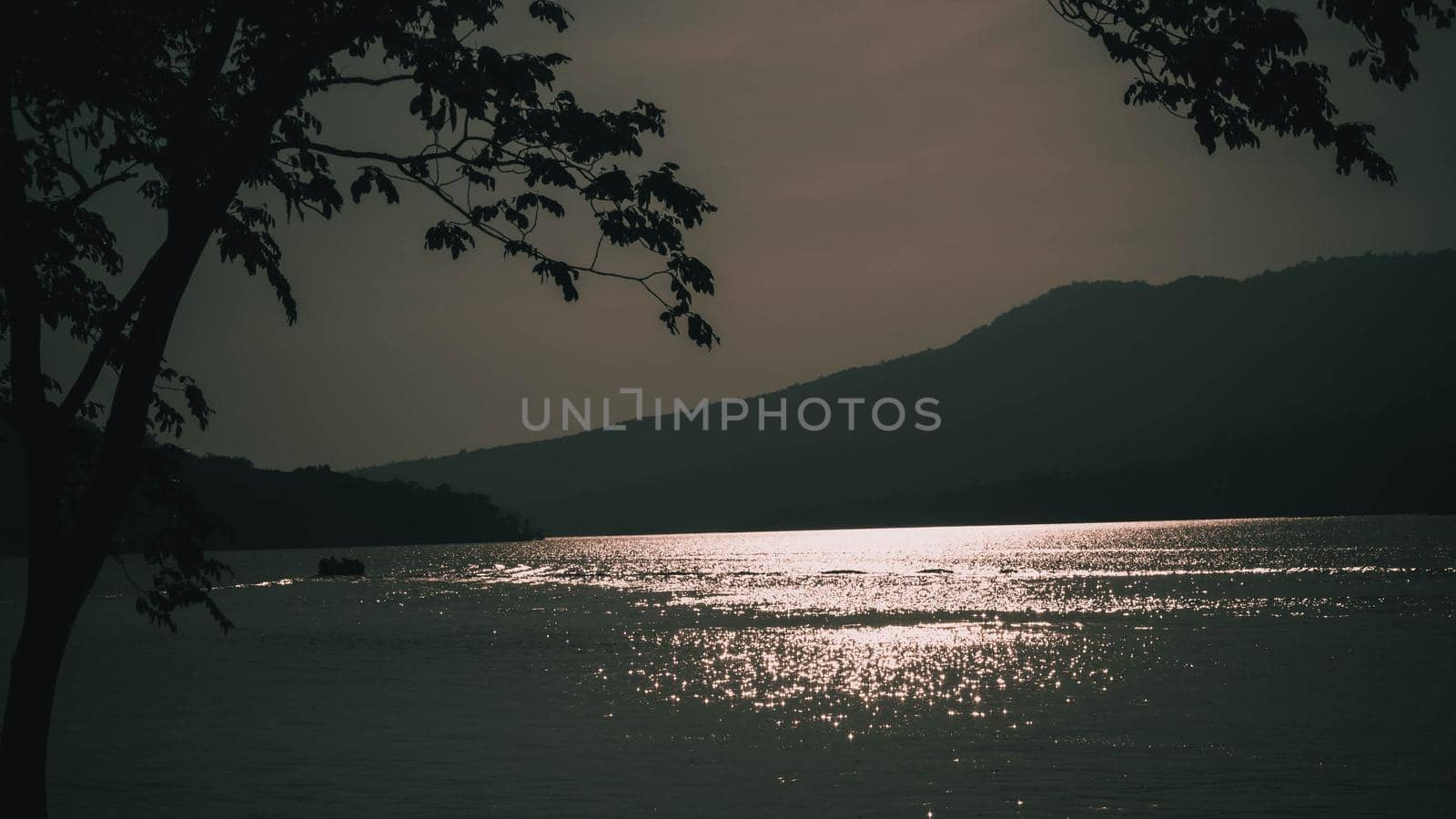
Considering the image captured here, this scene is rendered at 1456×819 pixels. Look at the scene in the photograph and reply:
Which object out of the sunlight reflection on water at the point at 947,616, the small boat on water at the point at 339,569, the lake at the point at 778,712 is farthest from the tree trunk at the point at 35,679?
the small boat on water at the point at 339,569

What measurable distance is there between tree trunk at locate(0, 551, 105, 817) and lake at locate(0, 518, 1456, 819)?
1150 cm

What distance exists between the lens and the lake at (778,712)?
2708 cm

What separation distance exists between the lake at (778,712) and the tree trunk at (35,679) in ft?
37.7

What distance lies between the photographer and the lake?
88.8 ft

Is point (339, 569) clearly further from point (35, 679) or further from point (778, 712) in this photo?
point (35, 679)

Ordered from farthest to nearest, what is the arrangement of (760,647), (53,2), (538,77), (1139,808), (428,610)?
1. (428,610)
2. (760,647)
3. (1139,808)
4. (538,77)
5. (53,2)

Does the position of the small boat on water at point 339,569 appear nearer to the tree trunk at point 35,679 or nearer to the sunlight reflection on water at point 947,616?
the sunlight reflection on water at point 947,616

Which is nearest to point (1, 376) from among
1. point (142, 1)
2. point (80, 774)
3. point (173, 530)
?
point (173, 530)

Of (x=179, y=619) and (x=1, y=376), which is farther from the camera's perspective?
(x=179, y=619)

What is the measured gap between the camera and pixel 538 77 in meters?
13.8

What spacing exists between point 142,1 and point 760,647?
181 feet

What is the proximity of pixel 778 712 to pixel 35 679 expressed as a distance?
28.9 m

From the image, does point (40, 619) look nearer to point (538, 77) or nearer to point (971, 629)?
point (538, 77)

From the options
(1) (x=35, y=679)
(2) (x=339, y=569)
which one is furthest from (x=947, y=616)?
(2) (x=339, y=569)
